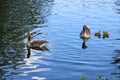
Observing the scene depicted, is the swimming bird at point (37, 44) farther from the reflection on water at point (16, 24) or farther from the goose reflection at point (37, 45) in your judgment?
the reflection on water at point (16, 24)

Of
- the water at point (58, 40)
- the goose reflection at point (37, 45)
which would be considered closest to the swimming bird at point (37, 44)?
the goose reflection at point (37, 45)

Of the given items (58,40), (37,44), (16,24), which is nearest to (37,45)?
(37,44)

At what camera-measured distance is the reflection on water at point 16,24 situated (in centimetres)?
2998

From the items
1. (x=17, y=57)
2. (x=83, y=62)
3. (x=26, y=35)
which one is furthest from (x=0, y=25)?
(x=83, y=62)

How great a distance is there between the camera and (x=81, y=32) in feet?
128

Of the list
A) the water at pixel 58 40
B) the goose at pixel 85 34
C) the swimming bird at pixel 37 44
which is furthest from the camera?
the goose at pixel 85 34

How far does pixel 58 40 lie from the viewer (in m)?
36.3

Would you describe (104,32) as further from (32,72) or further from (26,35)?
(32,72)

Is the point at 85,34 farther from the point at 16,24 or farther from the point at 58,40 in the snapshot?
the point at 16,24

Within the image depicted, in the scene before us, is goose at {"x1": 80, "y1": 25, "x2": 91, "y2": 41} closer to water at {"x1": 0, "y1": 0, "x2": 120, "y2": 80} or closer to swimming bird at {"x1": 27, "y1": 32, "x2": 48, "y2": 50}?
water at {"x1": 0, "y1": 0, "x2": 120, "y2": 80}

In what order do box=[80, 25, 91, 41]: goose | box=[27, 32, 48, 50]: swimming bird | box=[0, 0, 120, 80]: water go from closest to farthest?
box=[0, 0, 120, 80]: water → box=[27, 32, 48, 50]: swimming bird → box=[80, 25, 91, 41]: goose

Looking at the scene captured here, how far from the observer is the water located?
91.5ft

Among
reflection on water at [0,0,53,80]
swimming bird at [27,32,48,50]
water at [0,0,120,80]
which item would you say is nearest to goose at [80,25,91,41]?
water at [0,0,120,80]

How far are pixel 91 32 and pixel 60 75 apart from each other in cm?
1430
